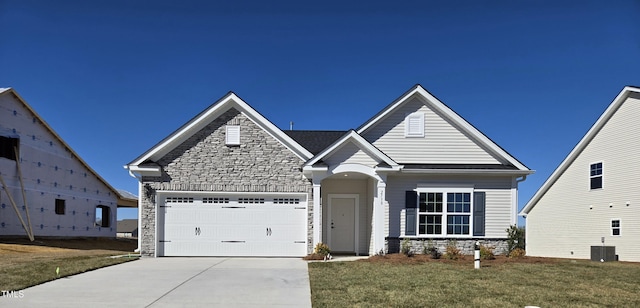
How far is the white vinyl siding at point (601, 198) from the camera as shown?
18.8m

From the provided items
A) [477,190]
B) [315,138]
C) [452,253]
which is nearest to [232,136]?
[315,138]

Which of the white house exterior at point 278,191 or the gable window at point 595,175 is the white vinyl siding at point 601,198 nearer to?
the gable window at point 595,175

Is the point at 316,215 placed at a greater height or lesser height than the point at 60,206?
greater

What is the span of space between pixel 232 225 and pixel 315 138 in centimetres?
526

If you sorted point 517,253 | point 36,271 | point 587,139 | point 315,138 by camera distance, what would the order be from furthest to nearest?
point 587,139 < point 315,138 < point 517,253 < point 36,271

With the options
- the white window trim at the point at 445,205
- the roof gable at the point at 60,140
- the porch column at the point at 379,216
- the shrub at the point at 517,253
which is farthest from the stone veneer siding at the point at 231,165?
the roof gable at the point at 60,140

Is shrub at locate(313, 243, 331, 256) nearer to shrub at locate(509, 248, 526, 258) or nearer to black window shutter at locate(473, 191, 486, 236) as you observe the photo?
black window shutter at locate(473, 191, 486, 236)

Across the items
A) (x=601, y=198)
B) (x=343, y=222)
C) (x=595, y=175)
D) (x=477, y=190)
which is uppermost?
(x=595, y=175)

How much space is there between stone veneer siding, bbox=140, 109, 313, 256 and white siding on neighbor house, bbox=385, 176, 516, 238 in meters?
2.93

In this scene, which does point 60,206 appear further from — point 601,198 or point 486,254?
point 601,198

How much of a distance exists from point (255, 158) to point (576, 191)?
52.8 feet

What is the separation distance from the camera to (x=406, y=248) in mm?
15578

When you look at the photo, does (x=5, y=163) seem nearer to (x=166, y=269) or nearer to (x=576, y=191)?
(x=166, y=269)

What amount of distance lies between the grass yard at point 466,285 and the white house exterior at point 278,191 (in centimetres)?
258
